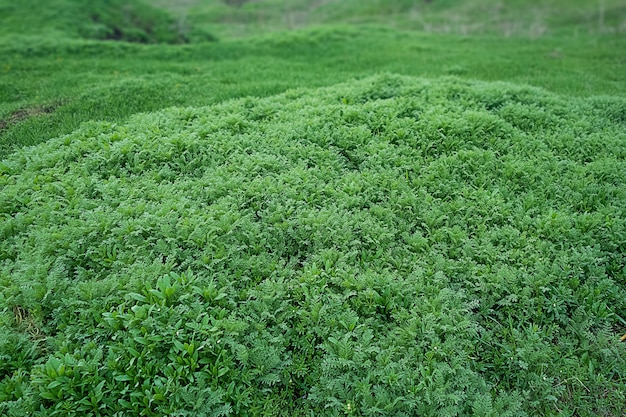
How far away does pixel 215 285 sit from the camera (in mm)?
5160

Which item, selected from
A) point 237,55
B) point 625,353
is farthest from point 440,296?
point 237,55

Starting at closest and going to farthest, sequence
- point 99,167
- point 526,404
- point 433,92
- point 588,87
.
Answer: point 526,404 → point 99,167 → point 433,92 → point 588,87

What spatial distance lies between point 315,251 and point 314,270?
48 centimetres

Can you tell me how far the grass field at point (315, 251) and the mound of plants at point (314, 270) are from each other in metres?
0.03

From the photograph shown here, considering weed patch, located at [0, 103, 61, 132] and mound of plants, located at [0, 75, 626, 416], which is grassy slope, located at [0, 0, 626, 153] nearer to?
weed patch, located at [0, 103, 61, 132]

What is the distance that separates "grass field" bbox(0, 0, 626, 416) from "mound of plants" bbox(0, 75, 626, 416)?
0.09ft

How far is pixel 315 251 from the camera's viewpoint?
5922mm

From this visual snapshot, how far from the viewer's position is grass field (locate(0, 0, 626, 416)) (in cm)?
449

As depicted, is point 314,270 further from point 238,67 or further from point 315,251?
point 238,67

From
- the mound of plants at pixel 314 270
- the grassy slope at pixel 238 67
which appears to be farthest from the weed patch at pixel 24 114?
the mound of plants at pixel 314 270

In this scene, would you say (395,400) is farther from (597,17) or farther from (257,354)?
(597,17)

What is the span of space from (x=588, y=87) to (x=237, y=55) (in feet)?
39.8

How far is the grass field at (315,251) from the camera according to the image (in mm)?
4488

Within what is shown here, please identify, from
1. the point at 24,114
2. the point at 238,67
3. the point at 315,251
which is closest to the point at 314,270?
the point at 315,251
